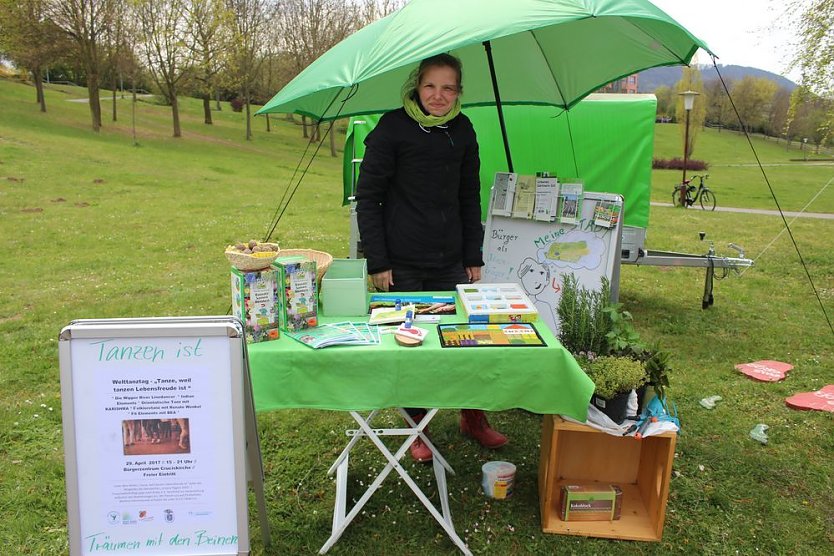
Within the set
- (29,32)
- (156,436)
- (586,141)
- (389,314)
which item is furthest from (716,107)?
(156,436)

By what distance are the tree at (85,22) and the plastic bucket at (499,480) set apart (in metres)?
24.0

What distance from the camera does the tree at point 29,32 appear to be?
20.9 m

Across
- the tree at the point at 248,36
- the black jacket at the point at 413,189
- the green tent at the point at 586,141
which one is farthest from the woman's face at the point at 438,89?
the tree at the point at 248,36

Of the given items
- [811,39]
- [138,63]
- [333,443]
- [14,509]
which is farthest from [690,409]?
→ [138,63]

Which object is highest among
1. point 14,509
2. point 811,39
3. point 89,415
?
point 811,39

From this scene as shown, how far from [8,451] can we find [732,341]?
5.44m

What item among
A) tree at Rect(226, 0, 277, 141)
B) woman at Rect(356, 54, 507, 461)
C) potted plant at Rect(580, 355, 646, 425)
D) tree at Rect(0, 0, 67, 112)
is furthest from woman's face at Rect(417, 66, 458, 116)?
tree at Rect(226, 0, 277, 141)

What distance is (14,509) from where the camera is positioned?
110 inches

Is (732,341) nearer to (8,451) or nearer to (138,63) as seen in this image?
(8,451)

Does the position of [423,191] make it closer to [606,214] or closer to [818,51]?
[606,214]

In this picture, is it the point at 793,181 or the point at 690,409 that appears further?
Answer: the point at 793,181

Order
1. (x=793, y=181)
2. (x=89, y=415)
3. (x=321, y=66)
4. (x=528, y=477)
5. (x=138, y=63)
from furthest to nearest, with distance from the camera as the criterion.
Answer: (x=793, y=181) < (x=138, y=63) < (x=528, y=477) < (x=321, y=66) < (x=89, y=415)

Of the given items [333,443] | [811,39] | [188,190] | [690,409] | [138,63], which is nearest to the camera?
[333,443]

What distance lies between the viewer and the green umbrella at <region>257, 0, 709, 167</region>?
94.0 inches
